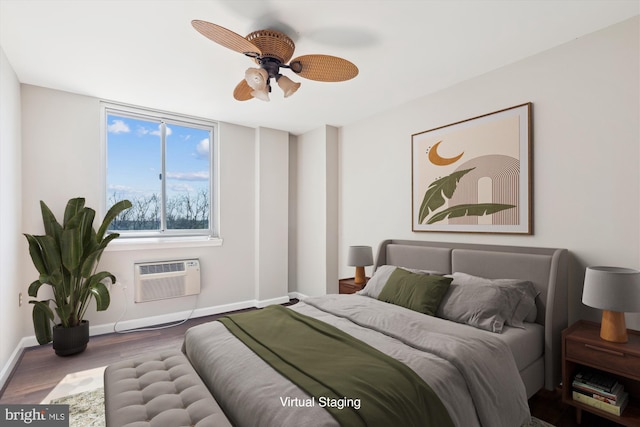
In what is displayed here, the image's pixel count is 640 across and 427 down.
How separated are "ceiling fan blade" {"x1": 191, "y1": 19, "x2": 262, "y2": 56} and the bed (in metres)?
1.80

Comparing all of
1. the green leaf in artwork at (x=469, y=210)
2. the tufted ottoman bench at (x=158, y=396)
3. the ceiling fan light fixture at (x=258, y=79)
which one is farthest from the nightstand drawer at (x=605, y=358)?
the ceiling fan light fixture at (x=258, y=79)

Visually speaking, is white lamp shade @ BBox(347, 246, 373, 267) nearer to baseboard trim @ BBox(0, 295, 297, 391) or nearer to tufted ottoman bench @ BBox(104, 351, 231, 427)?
baseboard trim @ BBox(0, 295, 297, 391)

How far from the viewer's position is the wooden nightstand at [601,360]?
184 centimetres

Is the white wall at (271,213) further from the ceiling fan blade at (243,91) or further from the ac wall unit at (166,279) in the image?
the ceiling fan blade at (243,91)

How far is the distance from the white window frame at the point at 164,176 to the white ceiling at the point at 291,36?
0.45m

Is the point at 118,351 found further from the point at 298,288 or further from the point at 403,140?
the point at 403,140

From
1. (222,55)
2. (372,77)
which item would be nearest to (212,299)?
(222,55)

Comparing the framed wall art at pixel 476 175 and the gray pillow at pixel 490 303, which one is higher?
the framed wall art at pixel 476 175

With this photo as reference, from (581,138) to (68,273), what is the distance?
460 cm

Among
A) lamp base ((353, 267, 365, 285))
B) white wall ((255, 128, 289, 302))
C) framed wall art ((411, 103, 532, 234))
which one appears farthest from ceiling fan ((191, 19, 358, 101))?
white wall ((255, 128, 289, 302))

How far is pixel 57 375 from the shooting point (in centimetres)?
272

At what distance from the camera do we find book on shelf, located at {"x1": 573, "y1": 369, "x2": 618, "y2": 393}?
198cm

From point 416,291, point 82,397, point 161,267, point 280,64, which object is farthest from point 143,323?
point 280,64

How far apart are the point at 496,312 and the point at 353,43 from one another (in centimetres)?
226
